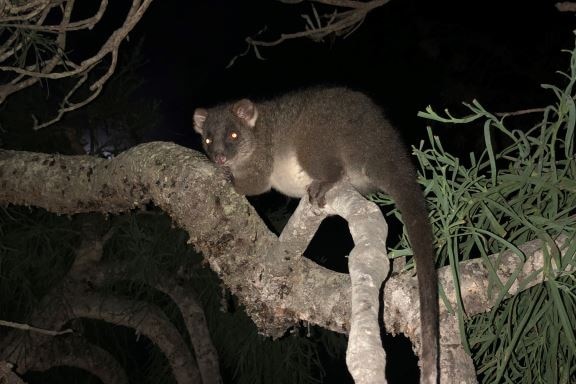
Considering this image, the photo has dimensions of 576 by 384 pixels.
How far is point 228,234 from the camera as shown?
2.57 m

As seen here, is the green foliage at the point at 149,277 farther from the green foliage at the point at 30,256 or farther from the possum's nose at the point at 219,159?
the possum's nose at the point at 219,159

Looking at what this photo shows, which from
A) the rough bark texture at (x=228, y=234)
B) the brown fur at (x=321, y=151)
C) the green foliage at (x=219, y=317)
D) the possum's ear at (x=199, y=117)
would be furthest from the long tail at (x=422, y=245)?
the green foliage at (x=219, y=317)

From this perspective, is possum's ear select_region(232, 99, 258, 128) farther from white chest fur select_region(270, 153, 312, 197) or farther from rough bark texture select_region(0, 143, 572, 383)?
rough bark texture select_region(0, 143, 572, 383)

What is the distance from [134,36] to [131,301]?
2.86 meters

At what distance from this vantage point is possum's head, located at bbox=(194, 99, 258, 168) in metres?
3.75

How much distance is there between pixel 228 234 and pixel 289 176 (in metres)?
1.02

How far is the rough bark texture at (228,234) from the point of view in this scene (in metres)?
2.08

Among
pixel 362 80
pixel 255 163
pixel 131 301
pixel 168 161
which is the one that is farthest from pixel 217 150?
pixel 362 80

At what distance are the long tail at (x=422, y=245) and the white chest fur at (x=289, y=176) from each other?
65 centimetres

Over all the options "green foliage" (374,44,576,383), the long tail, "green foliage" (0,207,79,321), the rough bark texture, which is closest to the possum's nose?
the rough bark texture

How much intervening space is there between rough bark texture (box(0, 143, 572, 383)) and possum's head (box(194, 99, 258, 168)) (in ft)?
2.57

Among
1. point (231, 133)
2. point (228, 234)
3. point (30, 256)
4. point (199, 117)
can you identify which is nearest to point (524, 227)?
point (228, 234)

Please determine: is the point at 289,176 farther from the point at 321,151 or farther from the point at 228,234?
the point at 228,234

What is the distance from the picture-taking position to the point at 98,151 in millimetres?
5961
